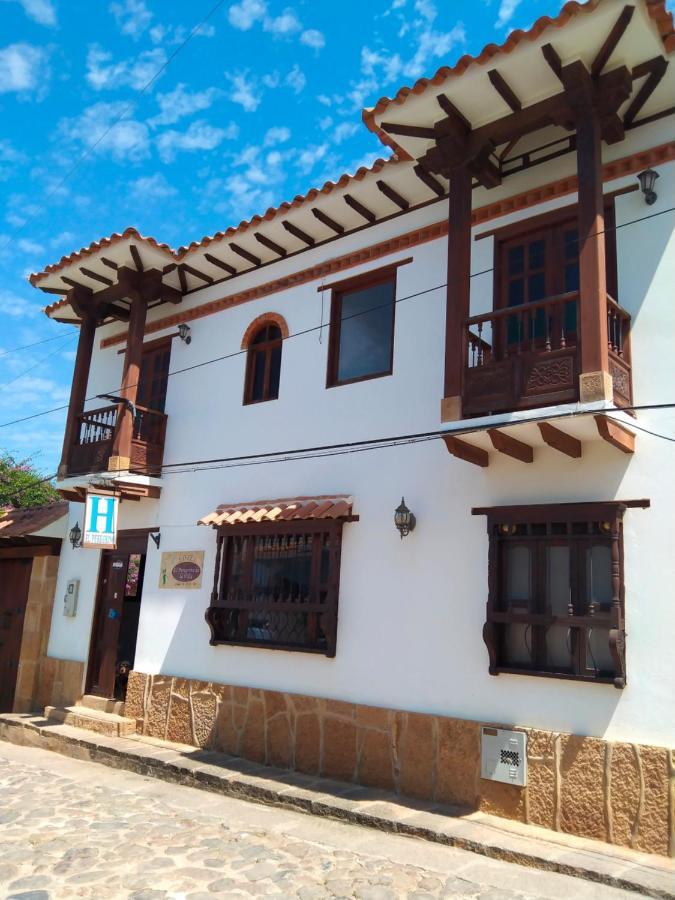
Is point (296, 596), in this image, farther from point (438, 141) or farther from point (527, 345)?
point (438, 141)

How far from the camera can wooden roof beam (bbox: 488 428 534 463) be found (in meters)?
6.58

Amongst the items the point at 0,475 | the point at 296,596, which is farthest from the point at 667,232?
the point at 0,475

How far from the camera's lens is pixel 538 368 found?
6.55 metres

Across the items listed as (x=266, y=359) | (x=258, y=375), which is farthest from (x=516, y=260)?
(x=258, y=375)

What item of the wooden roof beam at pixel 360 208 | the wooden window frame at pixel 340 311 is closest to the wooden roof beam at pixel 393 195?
the wooden roof beam at pixel 360 208

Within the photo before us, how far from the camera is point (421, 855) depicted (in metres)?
5.96

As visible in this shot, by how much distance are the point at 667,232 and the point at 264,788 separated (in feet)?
21.4

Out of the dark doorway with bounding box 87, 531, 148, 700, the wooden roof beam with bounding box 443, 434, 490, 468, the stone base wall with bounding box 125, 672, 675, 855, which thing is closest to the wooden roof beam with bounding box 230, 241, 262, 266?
the dark doorway with bounding box 87, 531, 148, 700

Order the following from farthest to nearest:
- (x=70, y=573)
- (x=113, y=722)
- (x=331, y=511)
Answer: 1. (x=70, y=573)
2. (x=113, y=722)
3. (x=331, y=511)

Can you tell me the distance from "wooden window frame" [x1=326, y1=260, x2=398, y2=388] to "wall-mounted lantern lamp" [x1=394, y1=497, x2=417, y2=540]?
1722 mm

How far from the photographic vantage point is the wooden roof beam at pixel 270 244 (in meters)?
9.88

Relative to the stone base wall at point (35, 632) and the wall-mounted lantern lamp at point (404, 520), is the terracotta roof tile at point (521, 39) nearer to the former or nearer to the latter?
the wall-mounted lantern lamp at point (404, 520)

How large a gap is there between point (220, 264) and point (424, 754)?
275 inches

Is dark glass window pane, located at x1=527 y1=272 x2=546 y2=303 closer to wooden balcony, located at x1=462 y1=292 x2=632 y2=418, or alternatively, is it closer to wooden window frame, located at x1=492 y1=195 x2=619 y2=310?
wooden window frame, located at x1=492 y1=195 x2=619 y2=310
